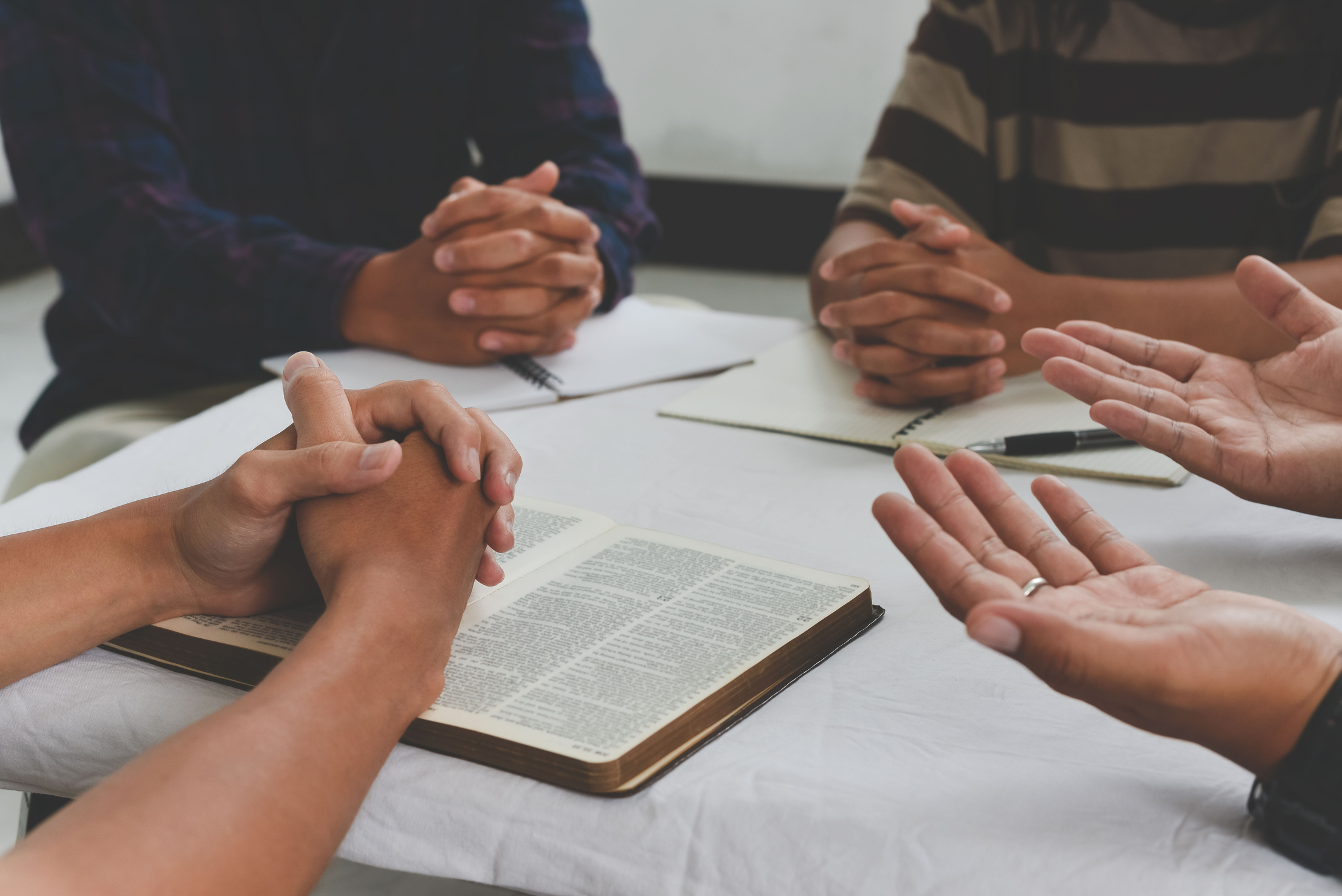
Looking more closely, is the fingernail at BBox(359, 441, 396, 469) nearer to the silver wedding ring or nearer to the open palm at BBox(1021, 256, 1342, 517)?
the silver wedding ring

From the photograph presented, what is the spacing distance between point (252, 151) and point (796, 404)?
0.87m

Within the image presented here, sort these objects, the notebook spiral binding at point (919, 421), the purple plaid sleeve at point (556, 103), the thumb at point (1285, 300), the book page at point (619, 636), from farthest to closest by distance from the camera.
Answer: the purple plaid sleeve at point (556, 103), the notebook spiral binding at point (919, 421), the thumb at point (1285, 300), the book page at point (619, 636)

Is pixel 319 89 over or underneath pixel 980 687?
over

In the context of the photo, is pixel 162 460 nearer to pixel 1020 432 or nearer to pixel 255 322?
pixel 255 322

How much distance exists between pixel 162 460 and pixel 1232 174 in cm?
121

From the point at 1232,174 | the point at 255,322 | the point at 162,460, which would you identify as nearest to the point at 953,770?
the point at 162,460

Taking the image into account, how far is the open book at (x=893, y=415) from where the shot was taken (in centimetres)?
79

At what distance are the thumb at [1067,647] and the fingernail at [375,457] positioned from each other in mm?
303

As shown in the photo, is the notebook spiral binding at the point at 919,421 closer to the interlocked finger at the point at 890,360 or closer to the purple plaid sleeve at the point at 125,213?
Answer: the interlocked finger at the point at 890,360

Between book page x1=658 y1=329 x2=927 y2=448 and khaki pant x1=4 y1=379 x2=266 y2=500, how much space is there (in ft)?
1.88

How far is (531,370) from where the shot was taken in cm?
104

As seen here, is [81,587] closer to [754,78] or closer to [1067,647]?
[1067,647]

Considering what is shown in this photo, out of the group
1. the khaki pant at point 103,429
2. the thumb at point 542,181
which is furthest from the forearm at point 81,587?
the thumb at point 542,181

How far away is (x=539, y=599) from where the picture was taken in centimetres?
57
